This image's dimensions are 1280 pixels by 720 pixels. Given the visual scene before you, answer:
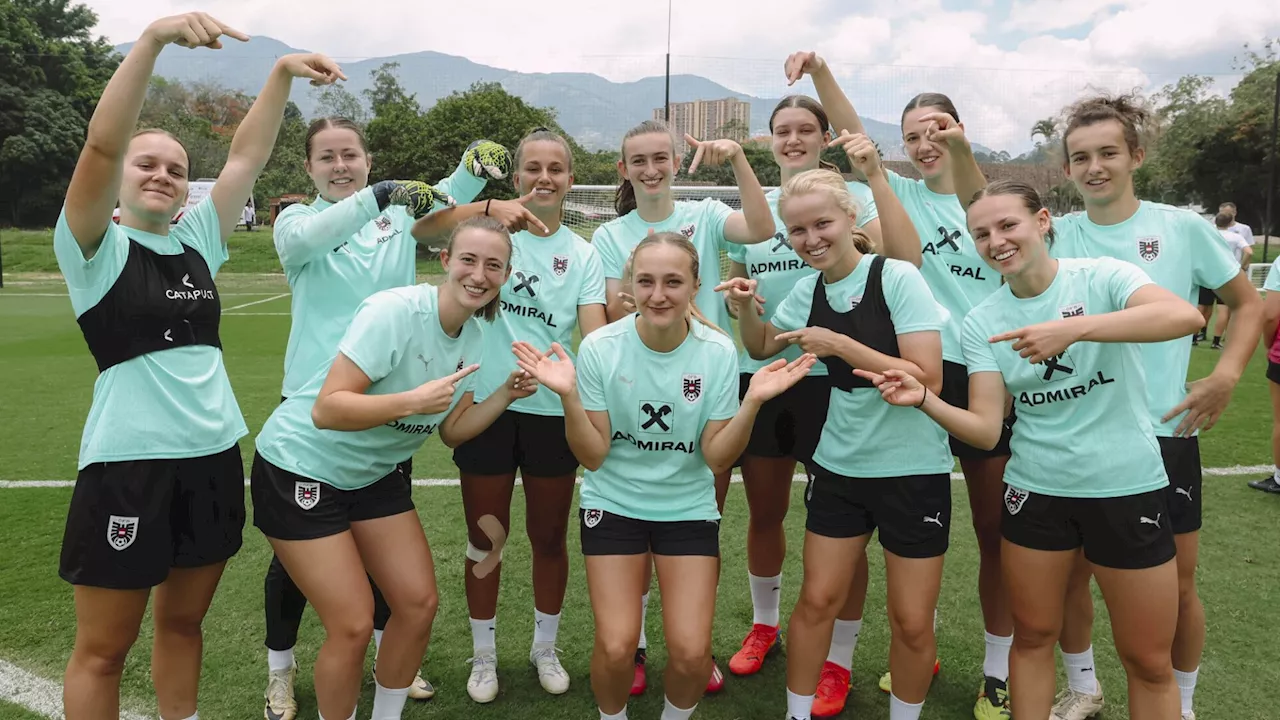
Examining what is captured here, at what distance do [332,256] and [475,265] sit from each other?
0.79m

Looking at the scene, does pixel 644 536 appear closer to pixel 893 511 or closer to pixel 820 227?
pixel 893 511

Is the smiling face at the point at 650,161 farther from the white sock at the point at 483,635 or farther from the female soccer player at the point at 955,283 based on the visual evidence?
the white sock at the point at 483,635

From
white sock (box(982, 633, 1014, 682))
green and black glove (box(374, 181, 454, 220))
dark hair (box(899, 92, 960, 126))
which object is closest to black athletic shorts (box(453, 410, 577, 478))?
green and black glove (box(374, 181, 454, 220))

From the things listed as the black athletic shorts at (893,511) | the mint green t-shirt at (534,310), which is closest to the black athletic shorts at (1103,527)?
the black athletic shorts at (893,511)

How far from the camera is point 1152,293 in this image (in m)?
2.58

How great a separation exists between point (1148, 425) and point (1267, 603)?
2.55 meters

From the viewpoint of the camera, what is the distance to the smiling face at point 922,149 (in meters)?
3.51

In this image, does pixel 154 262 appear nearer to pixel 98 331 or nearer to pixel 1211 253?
pixel 98 331

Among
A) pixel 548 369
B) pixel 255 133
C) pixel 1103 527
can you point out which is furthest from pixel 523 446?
pixel 1103 527

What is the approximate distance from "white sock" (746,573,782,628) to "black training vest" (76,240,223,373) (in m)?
2.63

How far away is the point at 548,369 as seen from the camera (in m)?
2.90

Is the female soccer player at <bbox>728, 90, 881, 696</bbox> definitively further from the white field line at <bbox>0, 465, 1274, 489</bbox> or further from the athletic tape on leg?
the white field line at <bbox>0, 465, 1274, 489</bbox>

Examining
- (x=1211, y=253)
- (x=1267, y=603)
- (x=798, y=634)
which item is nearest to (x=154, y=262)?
(x=798, y=634)

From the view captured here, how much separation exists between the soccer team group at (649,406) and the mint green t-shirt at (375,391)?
12 mm
